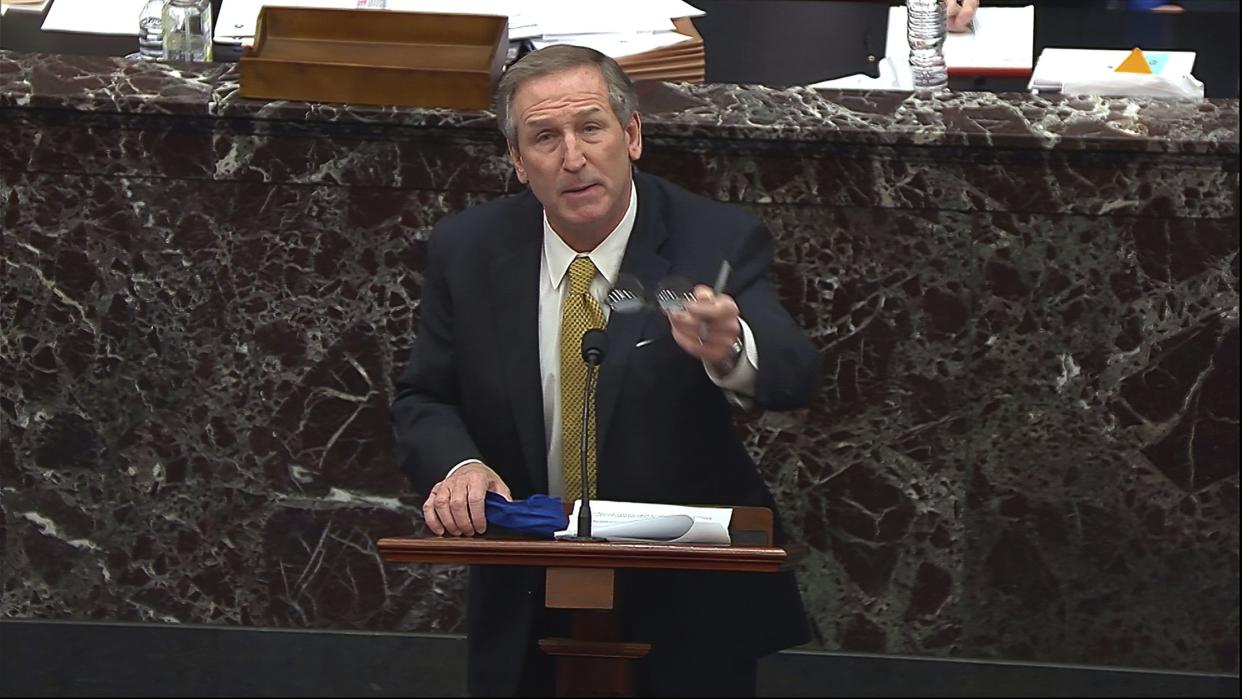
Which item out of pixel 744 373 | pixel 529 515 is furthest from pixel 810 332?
pixel 529 515

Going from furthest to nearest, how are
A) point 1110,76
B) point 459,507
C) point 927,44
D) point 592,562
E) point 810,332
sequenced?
point 927,44 < point 1110,76 < point 810,332 < point 459,507 < point 592,562

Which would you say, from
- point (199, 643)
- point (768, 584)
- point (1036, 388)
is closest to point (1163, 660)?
point (1036, 388)

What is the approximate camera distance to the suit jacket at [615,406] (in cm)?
286

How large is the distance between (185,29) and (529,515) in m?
1.76

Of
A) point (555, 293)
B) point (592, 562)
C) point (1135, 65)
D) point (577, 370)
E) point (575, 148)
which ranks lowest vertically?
point (592, 562)

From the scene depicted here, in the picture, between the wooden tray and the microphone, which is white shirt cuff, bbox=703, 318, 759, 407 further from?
the wooden tray

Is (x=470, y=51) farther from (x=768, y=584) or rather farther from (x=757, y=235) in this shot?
(x=768, y=584)

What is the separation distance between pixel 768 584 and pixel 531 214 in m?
0.69

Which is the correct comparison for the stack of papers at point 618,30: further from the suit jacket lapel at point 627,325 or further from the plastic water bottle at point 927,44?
the suit jacket lapel at point 627,325

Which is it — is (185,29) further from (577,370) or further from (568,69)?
(577,370)

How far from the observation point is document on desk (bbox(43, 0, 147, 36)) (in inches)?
165

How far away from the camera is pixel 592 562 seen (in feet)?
7.89

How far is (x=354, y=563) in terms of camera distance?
383 centimetres

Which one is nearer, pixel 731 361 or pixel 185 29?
pixel 731 361
